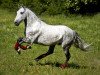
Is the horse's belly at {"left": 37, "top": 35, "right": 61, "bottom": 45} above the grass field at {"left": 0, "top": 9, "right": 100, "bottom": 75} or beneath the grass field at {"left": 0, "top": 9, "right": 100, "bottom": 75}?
above

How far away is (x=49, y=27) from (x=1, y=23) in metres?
13.3

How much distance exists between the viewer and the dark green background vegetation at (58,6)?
32.5 meters

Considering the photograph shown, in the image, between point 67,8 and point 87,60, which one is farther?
point 67,8

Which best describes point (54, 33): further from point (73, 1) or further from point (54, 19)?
point (73, 1)

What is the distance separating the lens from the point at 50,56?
57.5ft

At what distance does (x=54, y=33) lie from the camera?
47.8ft

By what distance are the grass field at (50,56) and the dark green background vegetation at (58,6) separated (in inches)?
90.2

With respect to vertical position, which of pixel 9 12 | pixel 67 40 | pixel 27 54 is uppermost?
pixel 67 40

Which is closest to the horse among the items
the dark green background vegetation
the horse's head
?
the horse's head

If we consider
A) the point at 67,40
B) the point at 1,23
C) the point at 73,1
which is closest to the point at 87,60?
the point at 67,40

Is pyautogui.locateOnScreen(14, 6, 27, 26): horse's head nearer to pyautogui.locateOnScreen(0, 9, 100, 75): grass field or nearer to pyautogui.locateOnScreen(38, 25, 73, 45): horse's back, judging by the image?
pyautogui.locateOnScreen(38, 25, 73, 45): horse's back

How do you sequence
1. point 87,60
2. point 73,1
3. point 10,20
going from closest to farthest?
point 87,60
point 10,20
point 73,1

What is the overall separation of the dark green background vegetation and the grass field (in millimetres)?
2291

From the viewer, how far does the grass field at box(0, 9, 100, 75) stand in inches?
536
